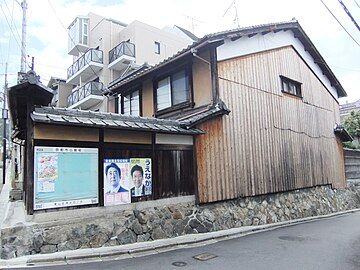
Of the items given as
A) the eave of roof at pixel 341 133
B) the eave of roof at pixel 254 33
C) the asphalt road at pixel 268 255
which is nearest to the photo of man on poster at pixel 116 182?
the asphalt road at pixel 268 255

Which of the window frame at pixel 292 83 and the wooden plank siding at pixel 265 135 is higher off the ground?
the window frame at pixel 292 83

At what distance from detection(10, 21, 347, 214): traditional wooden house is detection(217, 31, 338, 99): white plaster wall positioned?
0.05 m

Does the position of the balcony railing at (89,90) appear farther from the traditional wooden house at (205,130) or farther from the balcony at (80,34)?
the traditional wooden house at (205,130)

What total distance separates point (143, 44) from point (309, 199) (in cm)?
2178

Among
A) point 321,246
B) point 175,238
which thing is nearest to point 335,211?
point 321,246

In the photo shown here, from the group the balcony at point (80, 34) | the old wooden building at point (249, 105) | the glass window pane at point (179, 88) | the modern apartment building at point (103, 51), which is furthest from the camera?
the balcony at point (80, 34)

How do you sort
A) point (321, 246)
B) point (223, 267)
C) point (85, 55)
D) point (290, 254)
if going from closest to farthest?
point (223, 267) → point (290, 254) → point (321, 246) → point (85, 55)

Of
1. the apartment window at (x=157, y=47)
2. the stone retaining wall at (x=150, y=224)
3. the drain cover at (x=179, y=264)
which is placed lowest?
the drain cover at (x=179, y=264)

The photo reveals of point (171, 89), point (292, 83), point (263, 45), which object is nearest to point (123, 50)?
point (171, 89)

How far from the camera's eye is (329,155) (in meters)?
18.5

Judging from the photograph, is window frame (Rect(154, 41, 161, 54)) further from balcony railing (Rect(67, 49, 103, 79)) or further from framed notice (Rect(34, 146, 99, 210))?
framed notice (Rect(34, 146, 99, 210))

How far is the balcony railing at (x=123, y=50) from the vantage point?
2751cm

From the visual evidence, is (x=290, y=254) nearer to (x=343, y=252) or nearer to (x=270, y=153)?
(x=343, y=252)

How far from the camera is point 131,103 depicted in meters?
16.7
